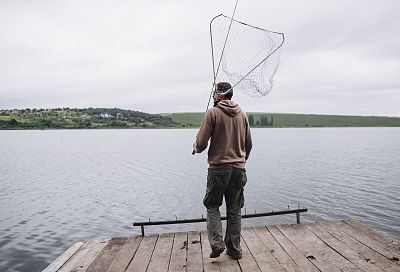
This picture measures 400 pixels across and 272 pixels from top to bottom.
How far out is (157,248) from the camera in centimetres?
690

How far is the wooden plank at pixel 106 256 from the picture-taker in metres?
6.02

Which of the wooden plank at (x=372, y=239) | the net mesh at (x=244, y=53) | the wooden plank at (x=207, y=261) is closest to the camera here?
the wooden plank at (x=207, y=261)

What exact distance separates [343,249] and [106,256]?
14.5 feet

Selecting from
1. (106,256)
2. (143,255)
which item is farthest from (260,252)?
(106,256)

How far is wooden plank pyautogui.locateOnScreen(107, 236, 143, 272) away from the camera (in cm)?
599

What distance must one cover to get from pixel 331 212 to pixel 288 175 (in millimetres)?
14732

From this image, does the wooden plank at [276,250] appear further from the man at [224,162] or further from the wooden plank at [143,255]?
the wooden plank at [143,255]

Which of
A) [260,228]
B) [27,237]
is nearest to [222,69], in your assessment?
[260,228]

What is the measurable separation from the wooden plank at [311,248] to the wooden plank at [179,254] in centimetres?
217

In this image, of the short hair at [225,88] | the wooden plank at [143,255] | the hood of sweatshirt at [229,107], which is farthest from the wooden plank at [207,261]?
the short hair at [225,88]

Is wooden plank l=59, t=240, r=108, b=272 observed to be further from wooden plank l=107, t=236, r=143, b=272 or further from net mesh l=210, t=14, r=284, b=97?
net mesh l=210, t=14, r=284, b=97

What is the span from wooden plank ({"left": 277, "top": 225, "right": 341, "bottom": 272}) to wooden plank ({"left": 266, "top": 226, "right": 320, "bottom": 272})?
8cm

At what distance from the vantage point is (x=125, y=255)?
657cm

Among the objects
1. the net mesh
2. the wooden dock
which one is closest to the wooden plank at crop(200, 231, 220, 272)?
the wooden dock
